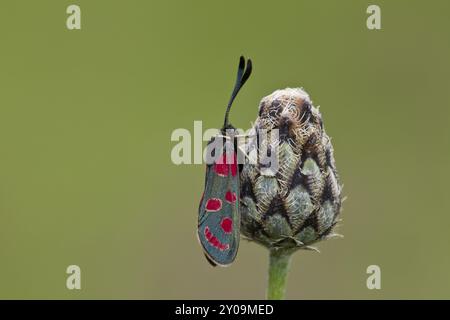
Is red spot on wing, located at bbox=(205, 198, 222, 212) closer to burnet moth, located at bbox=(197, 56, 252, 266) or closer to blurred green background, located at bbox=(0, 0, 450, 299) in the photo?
burnet moth, located at bbox=(197, 56, 252, 266)

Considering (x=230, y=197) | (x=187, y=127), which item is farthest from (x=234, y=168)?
(x=187, y=127)

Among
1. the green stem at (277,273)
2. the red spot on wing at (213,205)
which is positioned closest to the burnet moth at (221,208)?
the red spot on wing at (213,205)

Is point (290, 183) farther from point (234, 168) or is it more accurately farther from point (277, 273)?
point (277, 273)

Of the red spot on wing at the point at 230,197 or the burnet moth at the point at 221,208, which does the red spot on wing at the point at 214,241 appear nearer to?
the burnet moth at the point at 221,208

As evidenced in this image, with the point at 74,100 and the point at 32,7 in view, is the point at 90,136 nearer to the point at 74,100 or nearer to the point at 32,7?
the point at 74,100

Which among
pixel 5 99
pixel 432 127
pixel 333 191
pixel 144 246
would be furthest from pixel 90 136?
pixel 333 191

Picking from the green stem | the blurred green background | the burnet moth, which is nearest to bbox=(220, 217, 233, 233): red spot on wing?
the burnet moth

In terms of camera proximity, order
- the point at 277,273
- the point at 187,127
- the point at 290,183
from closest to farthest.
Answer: the point at 290,183
the point at 277,273
the point at 187,127
